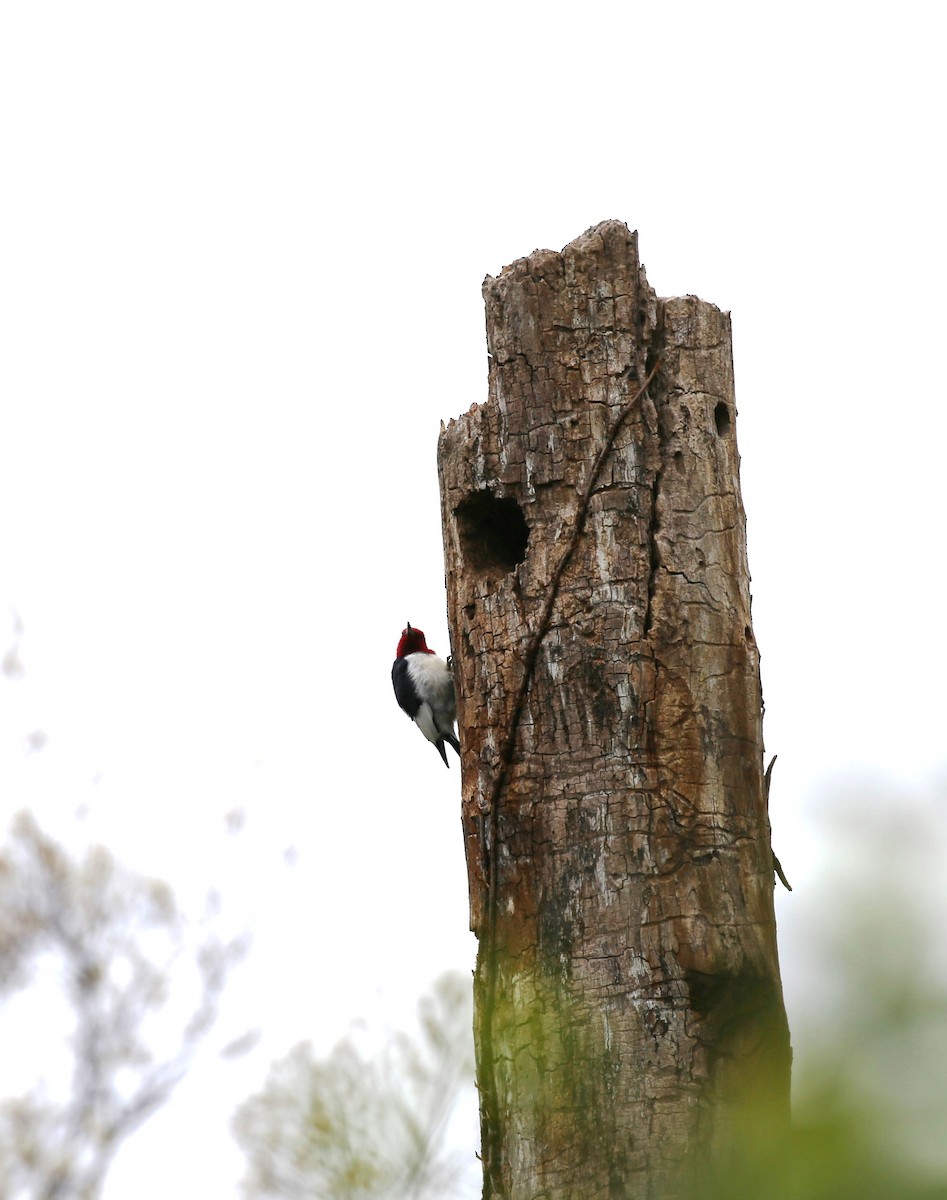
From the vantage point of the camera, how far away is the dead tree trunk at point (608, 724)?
3.15 metres

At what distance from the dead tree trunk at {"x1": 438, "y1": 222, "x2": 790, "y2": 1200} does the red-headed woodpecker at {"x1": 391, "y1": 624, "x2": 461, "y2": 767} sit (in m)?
1.95

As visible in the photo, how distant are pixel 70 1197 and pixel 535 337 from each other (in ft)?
20.2

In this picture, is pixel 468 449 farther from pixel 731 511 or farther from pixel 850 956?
pixel 850 956

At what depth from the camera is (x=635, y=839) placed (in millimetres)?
3363

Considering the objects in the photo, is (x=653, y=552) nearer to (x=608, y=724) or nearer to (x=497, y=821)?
(x=608, y=724)

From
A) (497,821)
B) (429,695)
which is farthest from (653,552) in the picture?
(429,695)

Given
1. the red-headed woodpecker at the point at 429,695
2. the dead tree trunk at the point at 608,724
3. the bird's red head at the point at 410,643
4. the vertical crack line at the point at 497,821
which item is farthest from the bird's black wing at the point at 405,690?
the vertical crack line at the point at 497,821

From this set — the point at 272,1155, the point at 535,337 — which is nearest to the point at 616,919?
the point at 535,337

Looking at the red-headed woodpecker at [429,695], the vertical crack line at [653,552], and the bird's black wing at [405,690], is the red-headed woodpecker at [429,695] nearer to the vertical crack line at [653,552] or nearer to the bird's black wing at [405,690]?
the bird's black wing at [405,690]

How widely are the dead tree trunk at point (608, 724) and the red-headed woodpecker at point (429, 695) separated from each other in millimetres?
1948

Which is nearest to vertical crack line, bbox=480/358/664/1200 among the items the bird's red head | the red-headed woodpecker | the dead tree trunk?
the dead tree trunk

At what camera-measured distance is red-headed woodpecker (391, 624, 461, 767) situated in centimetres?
592

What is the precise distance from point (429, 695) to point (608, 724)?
254 cm

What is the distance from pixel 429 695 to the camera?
596 cm
